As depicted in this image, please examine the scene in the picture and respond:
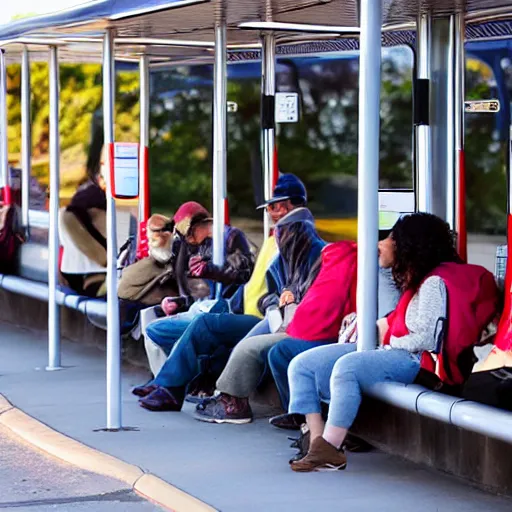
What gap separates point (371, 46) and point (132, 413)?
2.83m

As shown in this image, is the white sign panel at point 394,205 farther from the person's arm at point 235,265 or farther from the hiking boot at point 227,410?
the hiking boot at point 227,410

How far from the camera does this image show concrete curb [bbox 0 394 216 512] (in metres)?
6.50

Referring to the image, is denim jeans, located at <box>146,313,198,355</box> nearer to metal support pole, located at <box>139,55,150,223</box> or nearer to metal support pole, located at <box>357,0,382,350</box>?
metal support pole, located at <box>357,0,382,350</box>

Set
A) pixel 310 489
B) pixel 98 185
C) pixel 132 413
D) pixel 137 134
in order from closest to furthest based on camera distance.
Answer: pixel 310 489 < pixel 132 413 < pixel 98 185 < pixel 137 134

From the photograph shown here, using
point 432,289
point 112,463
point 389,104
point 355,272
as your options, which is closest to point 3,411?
point 112,463

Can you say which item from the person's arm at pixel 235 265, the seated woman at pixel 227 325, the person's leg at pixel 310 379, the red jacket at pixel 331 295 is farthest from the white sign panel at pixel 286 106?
the person's leg at pixel 310 379

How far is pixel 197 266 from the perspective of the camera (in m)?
9.01

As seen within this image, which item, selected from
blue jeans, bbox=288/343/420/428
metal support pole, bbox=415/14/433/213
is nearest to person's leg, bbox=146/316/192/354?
metal support pole, bbox=415/14/433/213

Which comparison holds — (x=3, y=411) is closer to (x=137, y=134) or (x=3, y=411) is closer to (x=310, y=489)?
(x=310, y=489)

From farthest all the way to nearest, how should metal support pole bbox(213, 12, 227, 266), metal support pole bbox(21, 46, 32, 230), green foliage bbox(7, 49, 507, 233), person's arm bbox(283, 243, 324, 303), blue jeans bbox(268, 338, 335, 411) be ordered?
metal support pole bbox(21, 46, 32, 230)
green foliage bbox(7, 49, 507, 233)
metal support pole bbox(213, 12, 227, 266)
person's arm bbox(283, 243, 324, 303)
blue jeans bbox(268, 338, 335, 411)

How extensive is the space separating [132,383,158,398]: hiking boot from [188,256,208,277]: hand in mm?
716

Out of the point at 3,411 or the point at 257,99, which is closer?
the point at 3,411

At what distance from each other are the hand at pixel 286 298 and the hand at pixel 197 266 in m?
1.08

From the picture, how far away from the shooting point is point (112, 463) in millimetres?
7238
